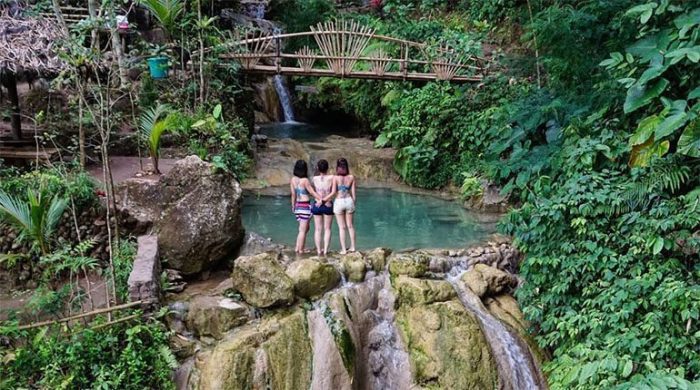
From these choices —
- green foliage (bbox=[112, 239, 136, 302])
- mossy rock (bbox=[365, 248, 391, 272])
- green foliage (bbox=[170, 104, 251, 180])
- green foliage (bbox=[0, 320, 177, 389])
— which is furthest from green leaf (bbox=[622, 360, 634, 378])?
green foliage (bbox=[170, 104, 251, 180])

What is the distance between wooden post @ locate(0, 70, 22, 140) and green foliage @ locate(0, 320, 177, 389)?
4354 millimetres

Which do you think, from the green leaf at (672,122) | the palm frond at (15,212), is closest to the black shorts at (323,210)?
the palm frond at (15,212)

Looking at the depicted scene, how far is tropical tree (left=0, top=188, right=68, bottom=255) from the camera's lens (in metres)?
6.09

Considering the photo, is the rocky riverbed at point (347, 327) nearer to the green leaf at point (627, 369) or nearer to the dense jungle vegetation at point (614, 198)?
the dense jungle vegetation at point (614, 198)

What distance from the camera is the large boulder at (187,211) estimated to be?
706 centimetres

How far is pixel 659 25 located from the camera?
663 centimetres

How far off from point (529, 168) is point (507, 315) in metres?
2.15

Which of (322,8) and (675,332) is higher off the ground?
(322,8)

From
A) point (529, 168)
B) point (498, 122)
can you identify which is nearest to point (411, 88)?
point (498, 122)

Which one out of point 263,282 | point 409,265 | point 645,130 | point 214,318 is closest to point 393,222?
point 409,265

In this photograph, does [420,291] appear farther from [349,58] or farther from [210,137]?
[349,58]

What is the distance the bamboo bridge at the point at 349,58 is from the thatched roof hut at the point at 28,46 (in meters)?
3.88

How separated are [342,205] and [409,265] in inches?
47.7

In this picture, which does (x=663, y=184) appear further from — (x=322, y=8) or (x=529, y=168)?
(x=322, y=8)
